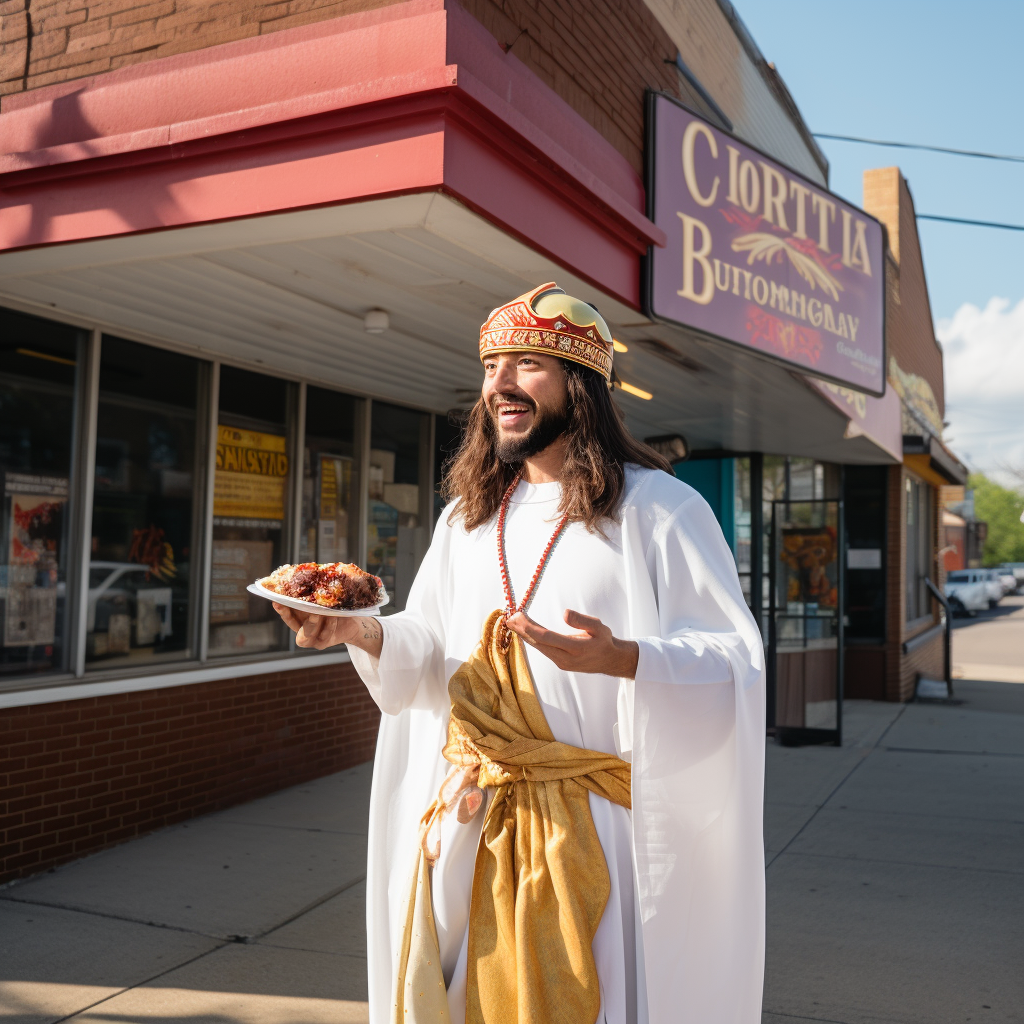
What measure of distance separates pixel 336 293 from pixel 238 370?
190 centimetres

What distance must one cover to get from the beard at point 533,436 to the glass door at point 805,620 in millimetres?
7288

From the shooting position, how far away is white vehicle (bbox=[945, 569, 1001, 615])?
37.7m

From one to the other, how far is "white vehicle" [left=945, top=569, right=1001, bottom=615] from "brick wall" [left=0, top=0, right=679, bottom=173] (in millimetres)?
34309

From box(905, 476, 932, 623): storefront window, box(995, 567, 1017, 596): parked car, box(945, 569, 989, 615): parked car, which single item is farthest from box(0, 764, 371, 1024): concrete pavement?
box(995, 567, 1017, 596): parked car

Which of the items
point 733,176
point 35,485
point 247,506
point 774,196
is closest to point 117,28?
point 35,485

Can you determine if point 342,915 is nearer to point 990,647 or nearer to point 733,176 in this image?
point 733,176

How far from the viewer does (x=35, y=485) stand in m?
5.39

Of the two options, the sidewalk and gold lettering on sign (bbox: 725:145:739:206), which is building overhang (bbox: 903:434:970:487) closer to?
the sidewalk

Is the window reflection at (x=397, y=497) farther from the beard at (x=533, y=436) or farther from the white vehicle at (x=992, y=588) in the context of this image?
the white vehicle at (x=992, y=588)

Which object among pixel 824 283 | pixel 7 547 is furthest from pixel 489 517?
pixel 824 283

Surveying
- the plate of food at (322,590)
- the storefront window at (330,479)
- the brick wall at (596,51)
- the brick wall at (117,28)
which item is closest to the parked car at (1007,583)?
the storefront window at (330,479)

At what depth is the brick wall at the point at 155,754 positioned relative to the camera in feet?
16.8

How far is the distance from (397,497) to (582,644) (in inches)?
269

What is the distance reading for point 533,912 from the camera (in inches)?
80.4
